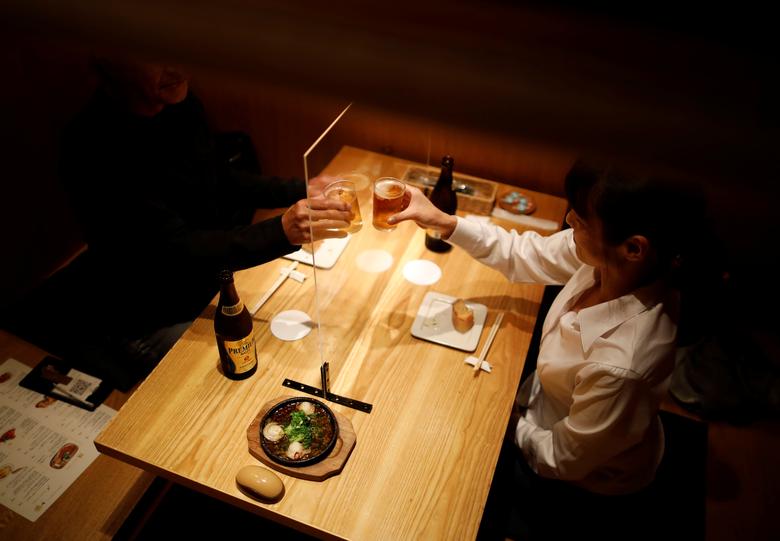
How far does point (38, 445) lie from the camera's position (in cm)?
211

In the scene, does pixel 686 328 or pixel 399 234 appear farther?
pixel 399 234

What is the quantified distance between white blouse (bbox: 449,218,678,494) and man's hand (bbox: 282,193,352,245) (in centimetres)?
41

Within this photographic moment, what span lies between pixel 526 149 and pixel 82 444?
2374 millimetres

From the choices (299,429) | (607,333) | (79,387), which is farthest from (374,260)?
(79,387)

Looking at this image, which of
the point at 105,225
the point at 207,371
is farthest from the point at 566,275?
the point at 105,225

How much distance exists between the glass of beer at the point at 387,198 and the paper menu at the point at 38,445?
1352 millimetres

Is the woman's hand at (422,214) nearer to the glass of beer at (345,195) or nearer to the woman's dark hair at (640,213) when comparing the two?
the glass of beer at (345,195)

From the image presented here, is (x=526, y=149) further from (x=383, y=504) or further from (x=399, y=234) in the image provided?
(x=399, y=234)

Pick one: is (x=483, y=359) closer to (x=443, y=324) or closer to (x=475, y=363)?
(x=475, y=363)

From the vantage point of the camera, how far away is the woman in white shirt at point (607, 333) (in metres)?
1.40

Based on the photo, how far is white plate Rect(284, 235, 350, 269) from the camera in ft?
7.04

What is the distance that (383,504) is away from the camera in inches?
58.0

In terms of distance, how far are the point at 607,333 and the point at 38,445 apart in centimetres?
204

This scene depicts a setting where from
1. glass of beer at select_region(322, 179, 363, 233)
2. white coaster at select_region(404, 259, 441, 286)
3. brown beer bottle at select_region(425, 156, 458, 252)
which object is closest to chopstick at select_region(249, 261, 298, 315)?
glass of beer at select_region(322, 179, 363, 233)
